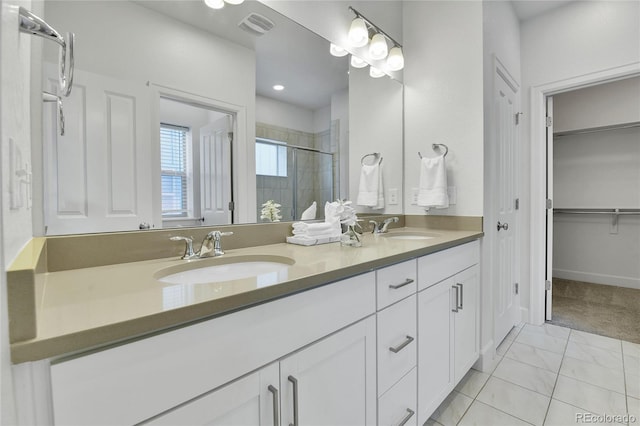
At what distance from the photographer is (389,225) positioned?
6.93 feet

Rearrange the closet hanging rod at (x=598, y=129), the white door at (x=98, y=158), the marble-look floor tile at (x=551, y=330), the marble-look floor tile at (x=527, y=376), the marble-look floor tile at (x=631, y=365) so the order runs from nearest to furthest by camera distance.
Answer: the white door at (x=98, y=158) < the marble-look floor tile at (x=527, y=376) < the marble-look floor tile at (x=631, y=365) < the marble-look floor tile at (x=551, y=330) < the closet hanging rod at (x=598, y=129)

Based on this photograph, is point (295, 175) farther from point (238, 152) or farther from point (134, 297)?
point (134, 297)

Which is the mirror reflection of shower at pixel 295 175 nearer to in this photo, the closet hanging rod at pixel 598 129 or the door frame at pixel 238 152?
the door frame at pixel 238 152

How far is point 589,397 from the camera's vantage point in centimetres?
157

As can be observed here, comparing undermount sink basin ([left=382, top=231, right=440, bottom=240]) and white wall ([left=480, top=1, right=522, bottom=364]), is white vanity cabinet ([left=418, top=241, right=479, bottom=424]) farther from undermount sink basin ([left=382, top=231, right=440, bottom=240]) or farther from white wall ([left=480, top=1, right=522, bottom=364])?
undermount sink basin ([left=382, top=231, right=440, bottom=240])

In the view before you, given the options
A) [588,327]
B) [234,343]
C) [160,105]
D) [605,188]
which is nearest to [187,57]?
[160,105]

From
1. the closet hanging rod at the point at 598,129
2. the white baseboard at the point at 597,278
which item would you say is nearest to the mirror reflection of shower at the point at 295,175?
the closet hanging rod at the point at 598,129

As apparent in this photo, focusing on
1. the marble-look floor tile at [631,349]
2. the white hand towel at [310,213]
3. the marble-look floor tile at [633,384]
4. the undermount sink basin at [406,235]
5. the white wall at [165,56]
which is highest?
the white wall at [165,56]

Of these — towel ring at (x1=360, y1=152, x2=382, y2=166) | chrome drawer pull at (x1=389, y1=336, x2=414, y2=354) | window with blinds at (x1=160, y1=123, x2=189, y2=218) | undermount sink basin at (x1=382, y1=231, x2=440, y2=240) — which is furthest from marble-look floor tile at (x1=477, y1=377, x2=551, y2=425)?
window with blinds at (x1=160, y1=123, x2=189, y2=218)

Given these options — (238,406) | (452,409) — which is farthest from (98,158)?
(452,409)

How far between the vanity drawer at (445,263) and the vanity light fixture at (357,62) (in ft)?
4.17

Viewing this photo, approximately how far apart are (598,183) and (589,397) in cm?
288

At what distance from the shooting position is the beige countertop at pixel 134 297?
1.47ft

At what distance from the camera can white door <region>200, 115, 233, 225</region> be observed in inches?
47.2
